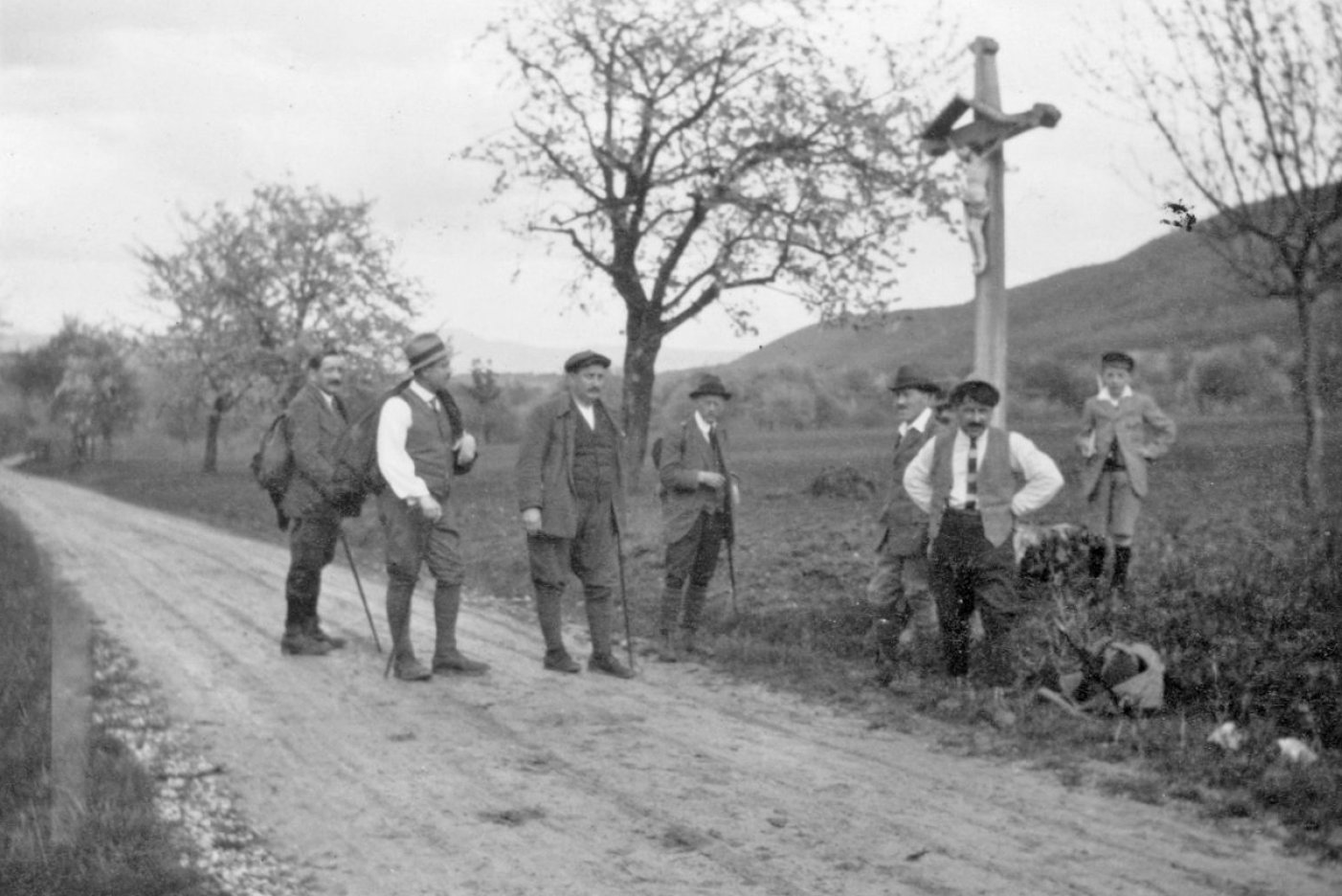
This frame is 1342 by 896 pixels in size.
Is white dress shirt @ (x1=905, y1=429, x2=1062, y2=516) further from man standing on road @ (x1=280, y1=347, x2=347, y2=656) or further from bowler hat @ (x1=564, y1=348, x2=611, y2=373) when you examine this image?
man standing on road @ (x1=280, y1=347, x2=347, y2=656)

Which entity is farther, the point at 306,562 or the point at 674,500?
the point at 674,500

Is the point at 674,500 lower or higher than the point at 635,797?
higher

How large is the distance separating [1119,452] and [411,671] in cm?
534

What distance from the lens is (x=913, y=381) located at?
28.0 feet

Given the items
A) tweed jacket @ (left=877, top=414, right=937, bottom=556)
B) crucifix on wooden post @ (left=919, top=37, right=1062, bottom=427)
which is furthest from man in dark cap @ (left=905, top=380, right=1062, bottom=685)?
crucifix on wooden post @ (left=919, top=37, right=1062, bottom=427)

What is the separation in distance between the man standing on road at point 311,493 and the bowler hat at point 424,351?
1027 millimetres

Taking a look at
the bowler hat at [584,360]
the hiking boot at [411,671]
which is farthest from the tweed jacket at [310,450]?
the bowler hat at [584,360]

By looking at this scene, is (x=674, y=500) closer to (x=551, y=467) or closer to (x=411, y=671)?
(x=551, y=467)

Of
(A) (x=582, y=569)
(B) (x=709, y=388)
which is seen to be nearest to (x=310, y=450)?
(A) (x=582, y=569)

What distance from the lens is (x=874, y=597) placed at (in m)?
8.49

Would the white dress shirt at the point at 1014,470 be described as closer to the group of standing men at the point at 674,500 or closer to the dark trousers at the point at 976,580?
the group of standing men at the point at 674,500

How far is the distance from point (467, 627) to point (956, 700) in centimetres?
428

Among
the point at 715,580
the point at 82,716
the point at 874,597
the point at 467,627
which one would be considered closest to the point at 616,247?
the point at 715,580

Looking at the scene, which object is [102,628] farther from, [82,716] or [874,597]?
[874,597]
